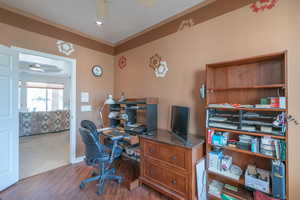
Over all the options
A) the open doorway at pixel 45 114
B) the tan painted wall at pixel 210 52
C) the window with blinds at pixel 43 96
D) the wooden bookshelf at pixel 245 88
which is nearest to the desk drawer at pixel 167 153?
the wooden bookshelf at pixel 245 88

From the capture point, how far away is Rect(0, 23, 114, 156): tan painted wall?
2215 mm

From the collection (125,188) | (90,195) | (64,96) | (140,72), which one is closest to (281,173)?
(125,188)

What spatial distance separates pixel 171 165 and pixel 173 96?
110cm

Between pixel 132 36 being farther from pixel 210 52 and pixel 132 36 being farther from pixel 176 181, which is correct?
pixel 176 181

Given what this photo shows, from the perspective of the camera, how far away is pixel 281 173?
4.01 ft

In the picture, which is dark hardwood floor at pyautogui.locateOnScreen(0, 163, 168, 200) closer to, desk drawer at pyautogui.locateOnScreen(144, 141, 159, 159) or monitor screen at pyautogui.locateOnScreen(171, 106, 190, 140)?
desk drawer at pyautogui.locateOnScreen(144, 141, 159, 159)

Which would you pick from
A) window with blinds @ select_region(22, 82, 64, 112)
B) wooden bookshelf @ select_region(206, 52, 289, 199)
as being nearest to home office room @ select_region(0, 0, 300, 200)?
wooden bookshelf @ select_region(206, 52, 289, 199)

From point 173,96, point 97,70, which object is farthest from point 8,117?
point 173,96

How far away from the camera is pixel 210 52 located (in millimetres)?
1941

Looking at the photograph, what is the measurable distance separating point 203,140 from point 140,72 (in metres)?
1.83

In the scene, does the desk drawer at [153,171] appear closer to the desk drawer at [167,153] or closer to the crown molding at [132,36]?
the desk drawer at [167,153]

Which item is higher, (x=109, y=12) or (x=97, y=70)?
(x=109, y=12)

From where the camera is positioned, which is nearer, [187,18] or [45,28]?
[187,18]

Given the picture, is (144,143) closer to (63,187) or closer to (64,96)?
(63,187)
